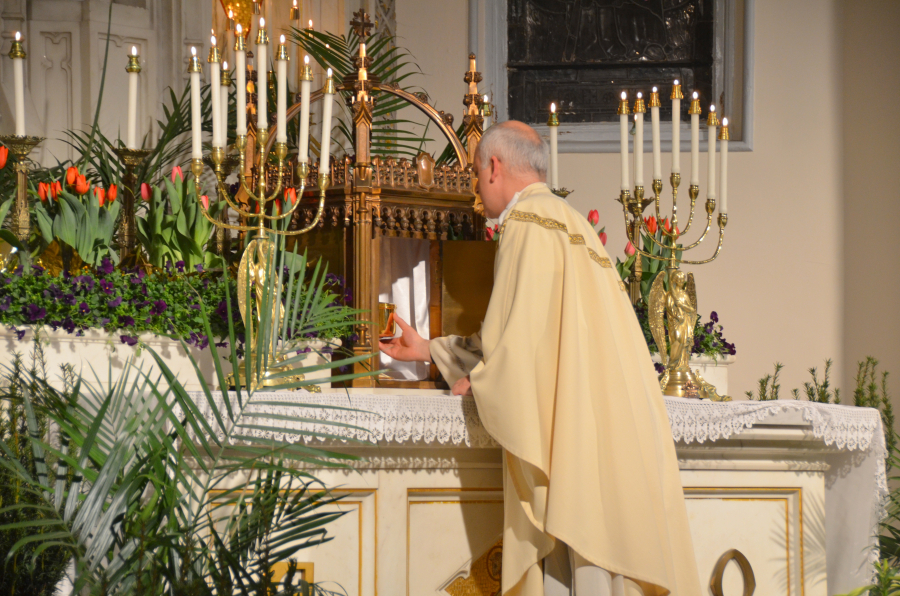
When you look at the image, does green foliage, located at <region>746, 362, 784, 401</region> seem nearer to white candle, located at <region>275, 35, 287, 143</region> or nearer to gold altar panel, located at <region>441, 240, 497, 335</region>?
gold altar panel, located at <region>441, 240, 497, 335</region>

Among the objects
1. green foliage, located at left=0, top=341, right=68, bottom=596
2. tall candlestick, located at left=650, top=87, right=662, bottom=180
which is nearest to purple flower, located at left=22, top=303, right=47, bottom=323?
green foliage, located at left=0, top=341, right=68, bottom=596

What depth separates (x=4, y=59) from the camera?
479 cm

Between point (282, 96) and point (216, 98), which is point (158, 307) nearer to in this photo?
point (216, 98)

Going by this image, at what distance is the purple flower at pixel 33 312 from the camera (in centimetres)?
271

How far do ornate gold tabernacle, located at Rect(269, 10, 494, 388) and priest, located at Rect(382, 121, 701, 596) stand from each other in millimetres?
573

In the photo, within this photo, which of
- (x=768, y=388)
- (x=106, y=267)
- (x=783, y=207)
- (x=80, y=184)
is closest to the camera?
(x=106, y=267)

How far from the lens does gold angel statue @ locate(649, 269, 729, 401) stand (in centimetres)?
319

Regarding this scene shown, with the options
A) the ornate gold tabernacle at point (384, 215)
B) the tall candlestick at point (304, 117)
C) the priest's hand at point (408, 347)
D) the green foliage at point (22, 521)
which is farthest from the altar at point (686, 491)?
the tall candlestick at point (304, 117)

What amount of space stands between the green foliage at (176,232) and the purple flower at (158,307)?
0.41 meters

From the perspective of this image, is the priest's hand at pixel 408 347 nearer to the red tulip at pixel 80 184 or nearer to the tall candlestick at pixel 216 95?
the tall candlestick at pixel 216 95

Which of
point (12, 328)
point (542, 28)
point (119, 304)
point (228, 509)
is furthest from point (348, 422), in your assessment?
point (542, 28)

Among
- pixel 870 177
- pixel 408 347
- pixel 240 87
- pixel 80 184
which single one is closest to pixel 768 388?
pixel 870 177

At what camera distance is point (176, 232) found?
3.33 meters

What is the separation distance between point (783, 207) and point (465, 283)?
10.5 ft
